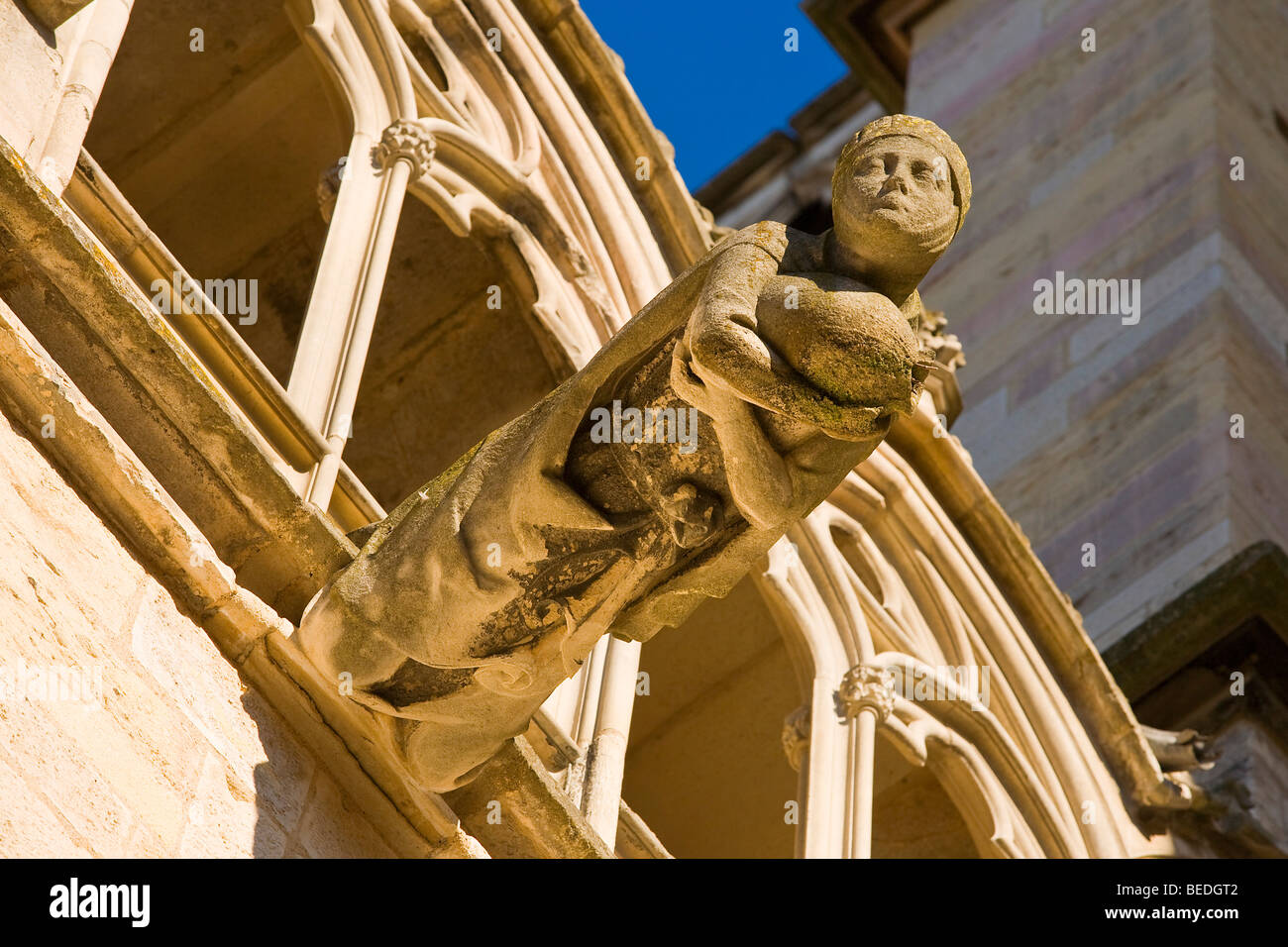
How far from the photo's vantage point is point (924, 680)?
7.55m

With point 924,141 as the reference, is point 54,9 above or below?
above

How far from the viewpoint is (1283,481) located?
38.3ft

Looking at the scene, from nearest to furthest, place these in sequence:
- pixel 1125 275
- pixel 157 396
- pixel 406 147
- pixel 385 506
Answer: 1. pixel 157 396
2. pixel 406 147
3. pixel 385 506
4. pixel 1125 275

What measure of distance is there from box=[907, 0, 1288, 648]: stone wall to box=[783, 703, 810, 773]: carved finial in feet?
12.9

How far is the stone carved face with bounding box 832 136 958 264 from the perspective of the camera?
4152 millimetres

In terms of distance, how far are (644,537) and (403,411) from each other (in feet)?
14.7

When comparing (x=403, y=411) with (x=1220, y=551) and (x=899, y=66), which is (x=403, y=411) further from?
(x=899, y=66)

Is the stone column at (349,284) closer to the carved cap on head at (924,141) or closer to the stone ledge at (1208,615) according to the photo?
the carved cap on head at (924,141)

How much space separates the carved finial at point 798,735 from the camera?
7.01 meters

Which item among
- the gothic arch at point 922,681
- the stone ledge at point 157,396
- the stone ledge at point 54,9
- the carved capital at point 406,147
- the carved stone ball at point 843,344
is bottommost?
the gothic arch at point 922,681

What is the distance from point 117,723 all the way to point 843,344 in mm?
1397

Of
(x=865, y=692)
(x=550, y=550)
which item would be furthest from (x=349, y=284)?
(x=865, y=692)

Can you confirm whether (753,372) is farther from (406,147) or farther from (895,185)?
(406,147)

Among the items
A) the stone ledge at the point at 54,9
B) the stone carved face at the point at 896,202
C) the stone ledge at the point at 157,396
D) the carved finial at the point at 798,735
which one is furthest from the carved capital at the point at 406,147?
the stone carved face at the point at 896,202
